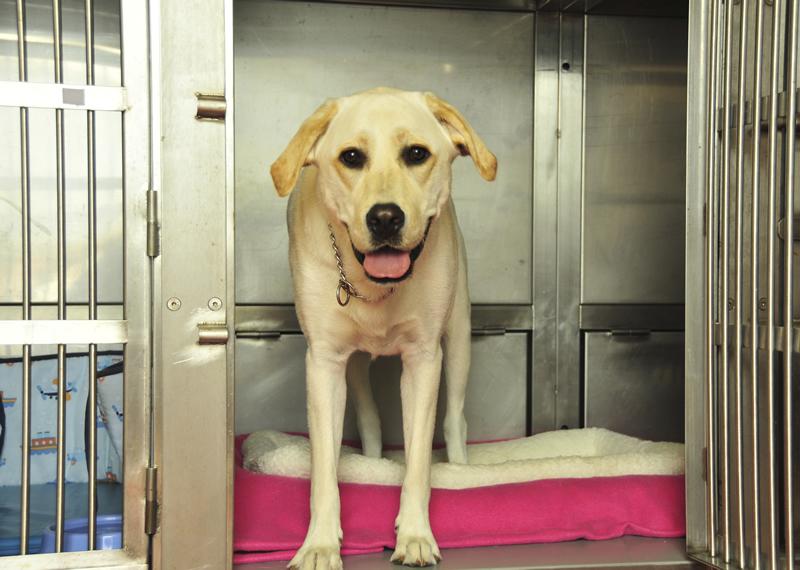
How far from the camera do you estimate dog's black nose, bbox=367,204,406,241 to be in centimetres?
196

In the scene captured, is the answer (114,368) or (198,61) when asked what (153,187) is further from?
(114,368)

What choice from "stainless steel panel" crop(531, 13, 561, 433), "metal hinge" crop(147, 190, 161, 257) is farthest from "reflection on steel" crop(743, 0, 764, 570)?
"stainless steel panel" crop(531, 13, 561, 433)

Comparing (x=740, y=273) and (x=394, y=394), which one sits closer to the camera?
(x=740, y=273)

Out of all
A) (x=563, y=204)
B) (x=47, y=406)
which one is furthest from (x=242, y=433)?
(x=563, y=204)

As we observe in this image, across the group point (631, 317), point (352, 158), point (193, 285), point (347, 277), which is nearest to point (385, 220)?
point (352, 158)

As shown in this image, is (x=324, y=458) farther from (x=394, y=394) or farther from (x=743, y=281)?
(x=394, y=394)

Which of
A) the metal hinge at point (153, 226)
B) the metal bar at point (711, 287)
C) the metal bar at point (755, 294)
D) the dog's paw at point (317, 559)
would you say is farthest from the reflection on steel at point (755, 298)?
the metal hinge at point (153, 226)

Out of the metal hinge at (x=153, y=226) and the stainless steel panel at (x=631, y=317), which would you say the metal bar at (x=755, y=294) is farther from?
the stainless steel panel at (x=631, y=317)

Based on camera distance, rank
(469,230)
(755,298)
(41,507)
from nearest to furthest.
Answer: (755,298)
(41,507)
(469,230)

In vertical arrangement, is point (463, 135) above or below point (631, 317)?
above

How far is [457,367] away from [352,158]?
3.48 ft

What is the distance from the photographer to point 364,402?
3119mm

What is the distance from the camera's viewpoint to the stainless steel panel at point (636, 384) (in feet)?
12.0

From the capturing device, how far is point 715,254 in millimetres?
2178
